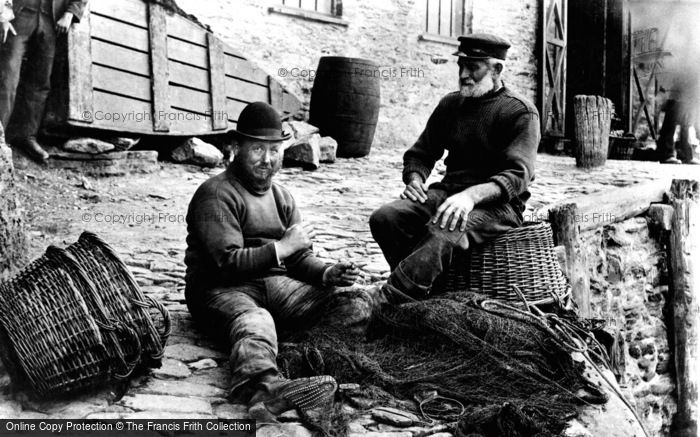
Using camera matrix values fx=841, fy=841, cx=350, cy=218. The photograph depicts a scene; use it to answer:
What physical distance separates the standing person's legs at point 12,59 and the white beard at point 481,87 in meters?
5.03

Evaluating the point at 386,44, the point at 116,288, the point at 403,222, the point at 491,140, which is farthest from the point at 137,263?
the point at 386,44

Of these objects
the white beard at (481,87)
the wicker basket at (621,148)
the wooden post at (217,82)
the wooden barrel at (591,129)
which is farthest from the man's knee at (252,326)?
the wicker basket at (621,148)

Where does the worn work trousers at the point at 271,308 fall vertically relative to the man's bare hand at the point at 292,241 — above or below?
below

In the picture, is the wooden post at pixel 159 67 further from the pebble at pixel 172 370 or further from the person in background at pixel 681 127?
the person in background at pixel 681 127

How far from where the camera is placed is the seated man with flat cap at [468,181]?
4531 mm

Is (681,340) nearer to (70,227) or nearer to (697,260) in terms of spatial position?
(697,260)

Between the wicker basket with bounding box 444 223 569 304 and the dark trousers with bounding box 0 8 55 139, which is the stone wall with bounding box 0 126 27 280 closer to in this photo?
the wicker basket with bounding box 444 223 569 304

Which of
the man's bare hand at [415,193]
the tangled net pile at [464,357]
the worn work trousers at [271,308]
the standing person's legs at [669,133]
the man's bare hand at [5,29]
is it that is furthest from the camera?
the standing person's legs at [669,133]

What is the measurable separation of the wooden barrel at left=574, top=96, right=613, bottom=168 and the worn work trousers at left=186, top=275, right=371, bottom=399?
754 cm

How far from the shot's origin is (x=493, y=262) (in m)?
4.67

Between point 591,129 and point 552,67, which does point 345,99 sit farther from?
point 552,67

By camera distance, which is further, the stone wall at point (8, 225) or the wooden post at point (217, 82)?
the wooden post at point (217, 82)

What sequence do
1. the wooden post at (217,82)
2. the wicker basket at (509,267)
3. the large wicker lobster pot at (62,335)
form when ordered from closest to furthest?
the large wicker lobster pot at (62,335), the wicker basket at (509,267), the wooden post at (217,82)

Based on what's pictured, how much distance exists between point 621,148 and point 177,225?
920 cm
